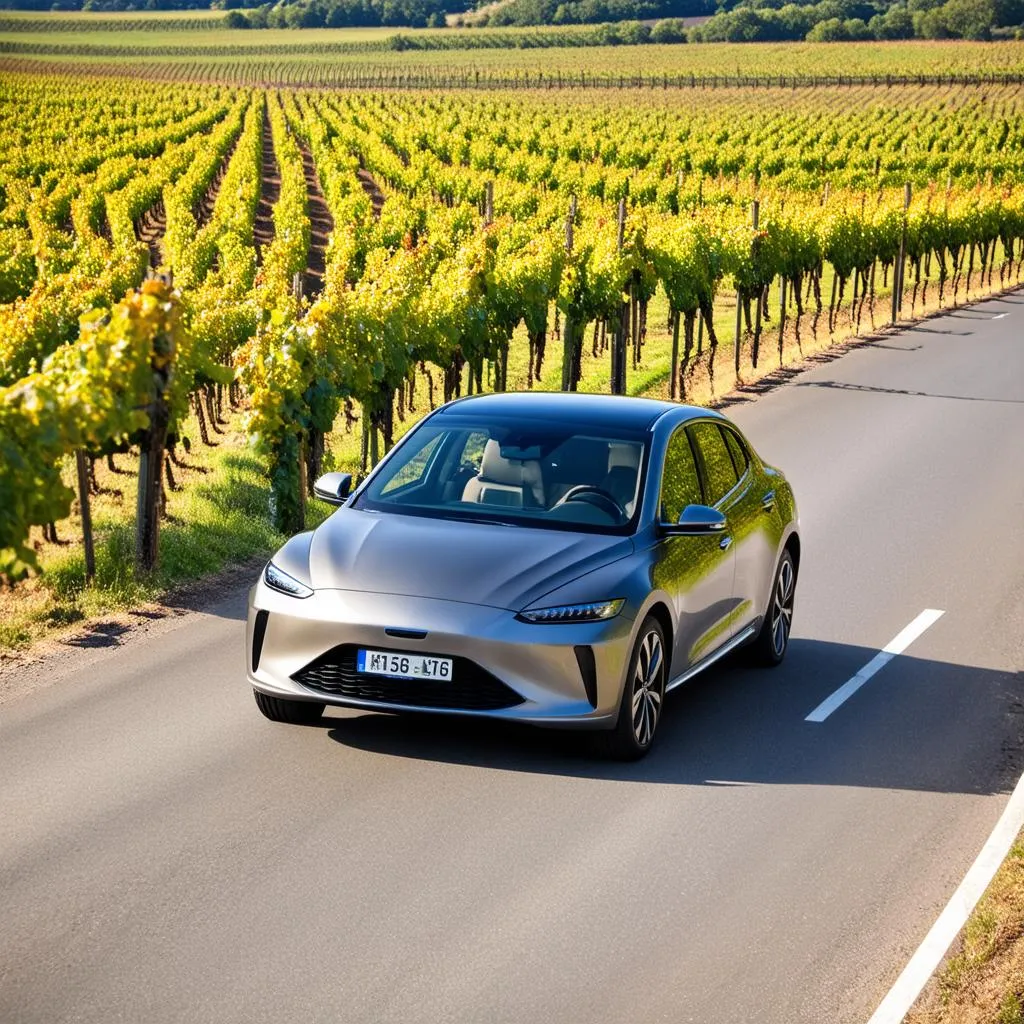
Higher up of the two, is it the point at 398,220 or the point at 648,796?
the point at 648,796

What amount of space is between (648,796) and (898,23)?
19759cm

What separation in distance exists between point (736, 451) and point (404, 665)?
11.0 feet

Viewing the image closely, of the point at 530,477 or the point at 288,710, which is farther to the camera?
the point at 530,477

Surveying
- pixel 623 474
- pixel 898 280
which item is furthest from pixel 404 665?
pixel 898 280

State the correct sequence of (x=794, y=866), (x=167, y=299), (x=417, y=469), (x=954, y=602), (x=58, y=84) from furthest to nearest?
(x=58, y=84) < (x=954, y=602) < (x=167, y=299) < (x=417, y=469) < (x=794, y=866)

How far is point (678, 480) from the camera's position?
9.52m

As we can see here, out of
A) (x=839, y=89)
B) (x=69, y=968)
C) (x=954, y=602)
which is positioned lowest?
(x=839, y=89)

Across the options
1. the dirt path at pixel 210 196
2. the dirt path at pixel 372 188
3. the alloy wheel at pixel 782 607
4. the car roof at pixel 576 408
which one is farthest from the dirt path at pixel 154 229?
the car roof at pixel 576 408

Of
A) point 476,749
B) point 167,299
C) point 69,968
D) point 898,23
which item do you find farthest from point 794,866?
point 898,23

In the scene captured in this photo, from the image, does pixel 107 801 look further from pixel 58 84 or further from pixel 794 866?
pixel 58 84

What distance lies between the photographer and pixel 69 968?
597 cm

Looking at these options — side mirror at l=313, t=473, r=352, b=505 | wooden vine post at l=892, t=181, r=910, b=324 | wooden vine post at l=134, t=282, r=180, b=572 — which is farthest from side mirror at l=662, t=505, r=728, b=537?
wooden vine post at l=892, t=181, r=910, b=324

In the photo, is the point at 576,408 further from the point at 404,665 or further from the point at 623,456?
the point at 404,665

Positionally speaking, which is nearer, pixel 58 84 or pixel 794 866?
pixel 794 866
